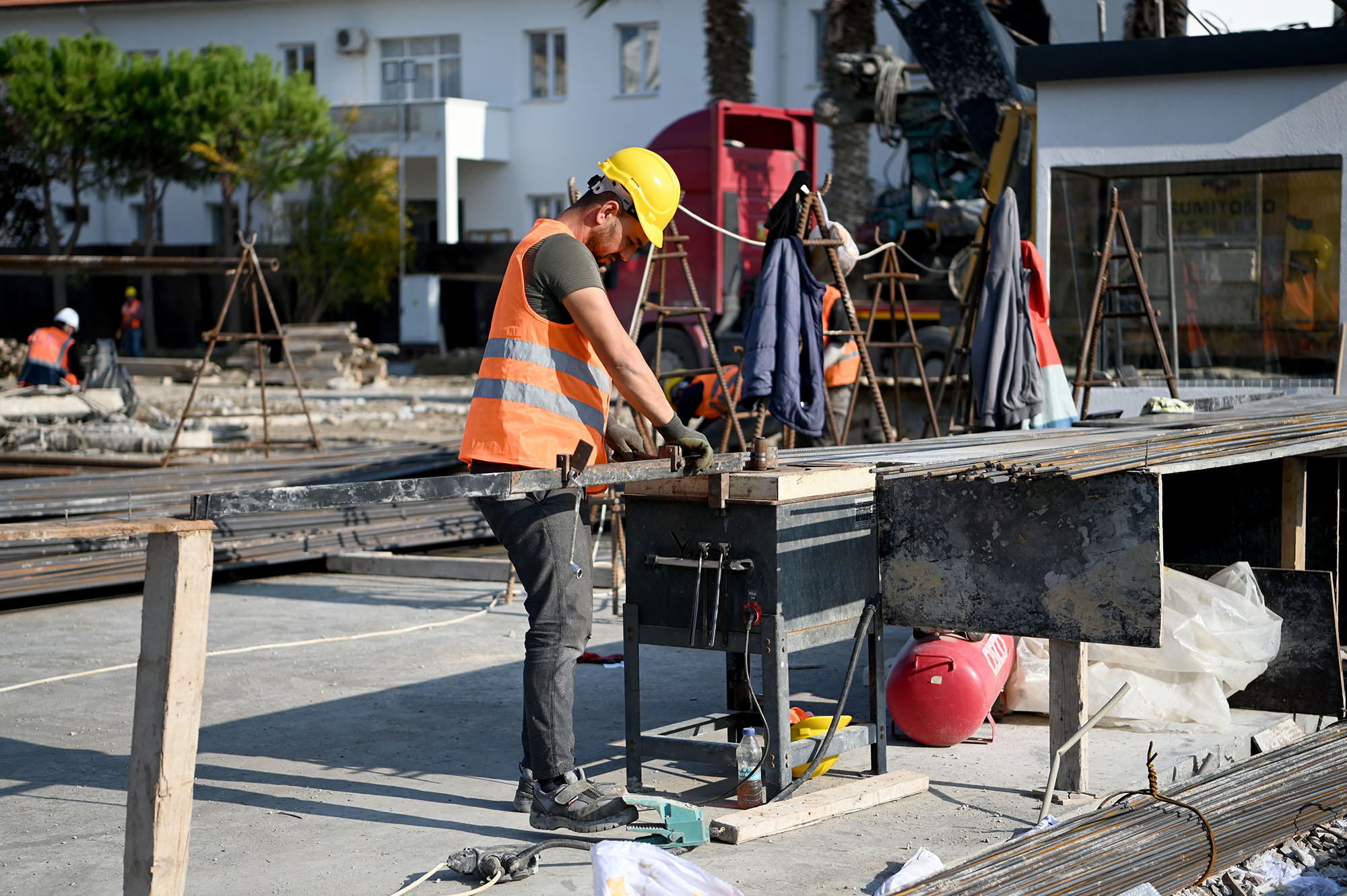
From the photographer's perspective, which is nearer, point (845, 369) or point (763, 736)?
point (763, 736)

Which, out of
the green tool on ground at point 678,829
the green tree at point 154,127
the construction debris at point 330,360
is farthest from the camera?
the green tree at point 154,127

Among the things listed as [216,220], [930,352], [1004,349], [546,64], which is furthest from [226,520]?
[216,220]

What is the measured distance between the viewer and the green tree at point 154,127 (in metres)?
33.3

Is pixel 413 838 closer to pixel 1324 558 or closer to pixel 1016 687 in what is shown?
pixel 1016 687

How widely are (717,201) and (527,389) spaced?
44.2 ft

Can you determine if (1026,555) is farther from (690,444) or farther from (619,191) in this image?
(619,191)

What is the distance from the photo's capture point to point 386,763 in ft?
17.3

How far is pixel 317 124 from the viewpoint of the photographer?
34.1 metres

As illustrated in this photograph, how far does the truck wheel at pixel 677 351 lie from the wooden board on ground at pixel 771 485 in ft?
42.3

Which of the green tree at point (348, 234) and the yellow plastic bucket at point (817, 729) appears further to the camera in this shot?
the green tree at point (348, 234)

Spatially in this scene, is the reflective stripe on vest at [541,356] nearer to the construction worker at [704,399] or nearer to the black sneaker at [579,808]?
the black sneaker at [579,808]

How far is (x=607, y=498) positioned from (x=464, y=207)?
29.1 metres

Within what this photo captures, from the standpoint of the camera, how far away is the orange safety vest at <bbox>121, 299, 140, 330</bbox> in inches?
1236

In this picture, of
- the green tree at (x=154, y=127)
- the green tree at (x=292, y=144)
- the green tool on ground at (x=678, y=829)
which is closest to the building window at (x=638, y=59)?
the green tree at (x=292, y=144)
